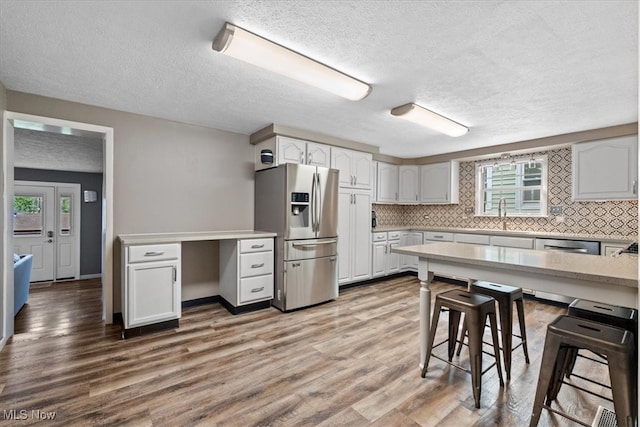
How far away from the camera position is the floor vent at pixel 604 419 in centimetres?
167

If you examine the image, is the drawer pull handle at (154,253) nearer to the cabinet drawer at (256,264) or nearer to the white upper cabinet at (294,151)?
the cabinet drawer at (256,264)

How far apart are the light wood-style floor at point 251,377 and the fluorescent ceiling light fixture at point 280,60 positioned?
88.3 inches

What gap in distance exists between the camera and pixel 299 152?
395 cm

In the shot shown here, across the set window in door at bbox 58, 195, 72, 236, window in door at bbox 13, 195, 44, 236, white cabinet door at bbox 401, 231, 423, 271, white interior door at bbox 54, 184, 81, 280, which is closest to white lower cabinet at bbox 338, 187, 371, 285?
white cabinet door at bbox 401, 231, 423, 271

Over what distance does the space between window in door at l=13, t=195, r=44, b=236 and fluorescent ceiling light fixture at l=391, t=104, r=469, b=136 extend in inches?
274

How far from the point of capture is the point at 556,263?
5.66 ft

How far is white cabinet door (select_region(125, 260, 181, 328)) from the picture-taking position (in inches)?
109

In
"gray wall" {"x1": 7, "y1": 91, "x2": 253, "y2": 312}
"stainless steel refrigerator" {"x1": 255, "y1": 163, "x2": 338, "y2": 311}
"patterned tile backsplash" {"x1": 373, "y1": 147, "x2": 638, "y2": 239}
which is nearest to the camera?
"gray wall" {"x1": 7, "y1": 91, "x2": 253, "y2": 312}

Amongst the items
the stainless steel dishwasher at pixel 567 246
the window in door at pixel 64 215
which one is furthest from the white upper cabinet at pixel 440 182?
the window in door at pixel 64 215

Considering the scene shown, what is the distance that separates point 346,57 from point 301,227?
2103mm

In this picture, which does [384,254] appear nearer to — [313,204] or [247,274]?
[313,204]

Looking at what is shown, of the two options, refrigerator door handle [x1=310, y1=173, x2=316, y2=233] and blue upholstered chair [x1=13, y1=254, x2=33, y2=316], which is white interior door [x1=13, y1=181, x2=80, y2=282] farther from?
refrigerator door handle [x1=310, y1=173, x2=316, y2=233]

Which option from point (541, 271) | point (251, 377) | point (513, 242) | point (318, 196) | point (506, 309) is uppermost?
point (318, 196)

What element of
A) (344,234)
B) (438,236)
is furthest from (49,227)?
(438,236)
